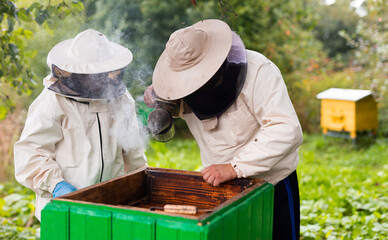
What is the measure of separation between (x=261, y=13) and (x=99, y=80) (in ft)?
21.9

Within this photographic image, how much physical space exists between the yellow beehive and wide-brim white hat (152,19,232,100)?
5.46 meters

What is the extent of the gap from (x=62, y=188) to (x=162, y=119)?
57cm

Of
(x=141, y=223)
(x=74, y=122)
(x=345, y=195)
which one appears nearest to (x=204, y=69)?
(x=74, y=122)

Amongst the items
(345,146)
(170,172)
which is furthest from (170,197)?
(345,146)

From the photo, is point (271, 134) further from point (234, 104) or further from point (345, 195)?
point (345, 195)

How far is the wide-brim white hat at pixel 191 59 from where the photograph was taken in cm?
187

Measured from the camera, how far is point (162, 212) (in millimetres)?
1392

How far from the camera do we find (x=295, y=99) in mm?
8930

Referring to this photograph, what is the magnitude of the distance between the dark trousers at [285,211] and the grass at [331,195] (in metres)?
1.41

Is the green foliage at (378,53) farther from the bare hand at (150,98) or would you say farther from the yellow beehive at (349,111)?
the bare hand at (150,98)

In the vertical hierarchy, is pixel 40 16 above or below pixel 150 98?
above

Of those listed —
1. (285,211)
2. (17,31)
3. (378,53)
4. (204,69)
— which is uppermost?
(17,31)

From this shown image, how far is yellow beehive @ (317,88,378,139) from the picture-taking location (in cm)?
698

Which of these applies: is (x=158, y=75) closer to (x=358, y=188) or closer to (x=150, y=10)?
(x=358, y=188)
